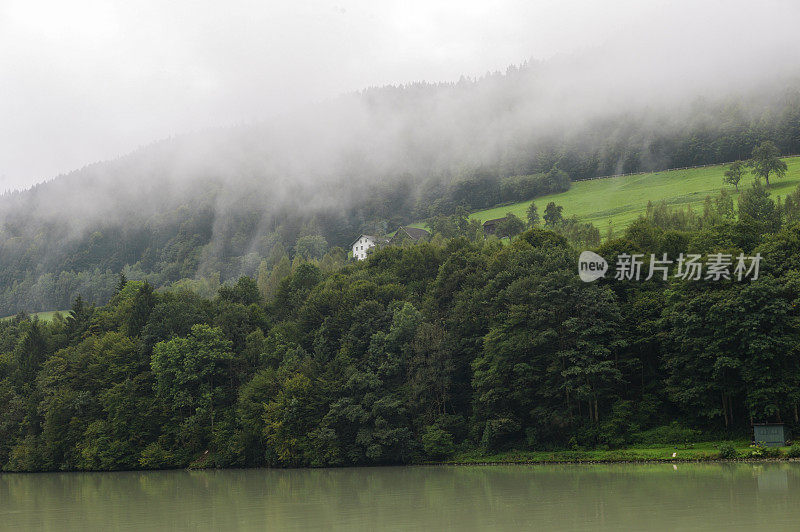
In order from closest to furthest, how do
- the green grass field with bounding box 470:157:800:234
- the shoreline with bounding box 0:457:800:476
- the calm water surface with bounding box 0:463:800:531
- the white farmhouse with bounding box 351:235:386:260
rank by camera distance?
the calm water surface with bounding box 0:463:800:531, the shoreline with bounding box 0:457:800:476, the green grass field with bounding box 470:157:800:234, the white farmhouse with bounding box 351:235:386:260

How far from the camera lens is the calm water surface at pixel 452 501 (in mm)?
29078

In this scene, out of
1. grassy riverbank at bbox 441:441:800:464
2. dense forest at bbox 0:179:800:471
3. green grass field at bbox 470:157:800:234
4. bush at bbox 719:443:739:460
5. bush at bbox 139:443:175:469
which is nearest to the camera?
grassy riverbank at bbox 441:441:800:464

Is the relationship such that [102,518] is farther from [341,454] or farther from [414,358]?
[414,358]

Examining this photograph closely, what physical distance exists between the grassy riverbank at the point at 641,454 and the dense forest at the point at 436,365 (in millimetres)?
1295

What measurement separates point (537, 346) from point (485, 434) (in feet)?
30.0

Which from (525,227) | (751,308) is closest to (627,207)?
(525,227)

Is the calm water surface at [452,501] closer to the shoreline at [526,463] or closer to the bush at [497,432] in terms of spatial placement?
the shoreline at [526,463]

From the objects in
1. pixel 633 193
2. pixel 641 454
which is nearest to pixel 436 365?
pixel 641 454

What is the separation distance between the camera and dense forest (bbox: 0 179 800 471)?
189 feet

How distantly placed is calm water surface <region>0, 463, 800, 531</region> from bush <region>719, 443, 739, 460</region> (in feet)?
12.0

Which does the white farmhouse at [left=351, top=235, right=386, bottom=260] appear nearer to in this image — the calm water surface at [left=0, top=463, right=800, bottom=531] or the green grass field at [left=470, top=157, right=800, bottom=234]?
the green grass field at [left=470, top=157, right=800, bottom=234]

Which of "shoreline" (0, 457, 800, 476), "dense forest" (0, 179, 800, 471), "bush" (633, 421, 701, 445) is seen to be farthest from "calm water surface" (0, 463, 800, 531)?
"dense forest" (0, 179, 800, 471)

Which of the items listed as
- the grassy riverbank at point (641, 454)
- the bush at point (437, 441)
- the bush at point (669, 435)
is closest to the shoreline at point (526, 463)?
the grassy riverbank at point (641, 454)

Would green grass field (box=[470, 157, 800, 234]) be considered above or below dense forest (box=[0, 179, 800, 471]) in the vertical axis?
above
